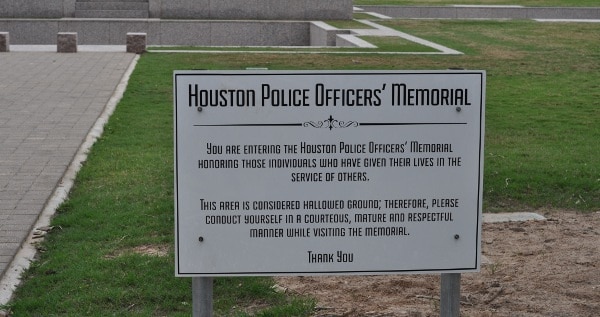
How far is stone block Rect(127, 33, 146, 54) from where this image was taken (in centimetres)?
2144

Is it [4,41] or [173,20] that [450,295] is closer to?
[4,41]

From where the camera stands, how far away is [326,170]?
13.5 ft

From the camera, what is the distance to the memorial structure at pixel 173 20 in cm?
2912

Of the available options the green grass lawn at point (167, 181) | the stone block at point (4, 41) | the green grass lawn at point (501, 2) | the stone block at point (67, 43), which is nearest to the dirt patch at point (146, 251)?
the green grass lawn at point (167, 181)

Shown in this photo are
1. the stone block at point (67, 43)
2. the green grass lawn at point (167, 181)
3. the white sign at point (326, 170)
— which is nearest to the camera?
the white sign at point (326, 170)

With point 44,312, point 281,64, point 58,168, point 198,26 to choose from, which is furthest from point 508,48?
point 44,312

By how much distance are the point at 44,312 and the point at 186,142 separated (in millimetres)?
1735

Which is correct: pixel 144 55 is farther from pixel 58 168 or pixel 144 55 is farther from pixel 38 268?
pixel 38 268

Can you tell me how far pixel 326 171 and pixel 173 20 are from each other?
1040 inches

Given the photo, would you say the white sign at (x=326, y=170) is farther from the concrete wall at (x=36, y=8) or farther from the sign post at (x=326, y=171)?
the concrete wall at (x=36, y=8)

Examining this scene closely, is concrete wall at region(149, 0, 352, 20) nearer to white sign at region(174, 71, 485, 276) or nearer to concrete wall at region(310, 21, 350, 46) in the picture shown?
concrete wall at region(310, 21, 350, 46)

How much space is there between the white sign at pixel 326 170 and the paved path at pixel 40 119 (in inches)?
89.8

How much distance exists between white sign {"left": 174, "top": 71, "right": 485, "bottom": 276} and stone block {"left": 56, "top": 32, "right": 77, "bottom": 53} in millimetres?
18004

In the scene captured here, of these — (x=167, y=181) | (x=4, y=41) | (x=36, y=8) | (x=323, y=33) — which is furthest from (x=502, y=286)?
(x=36, y=8)
